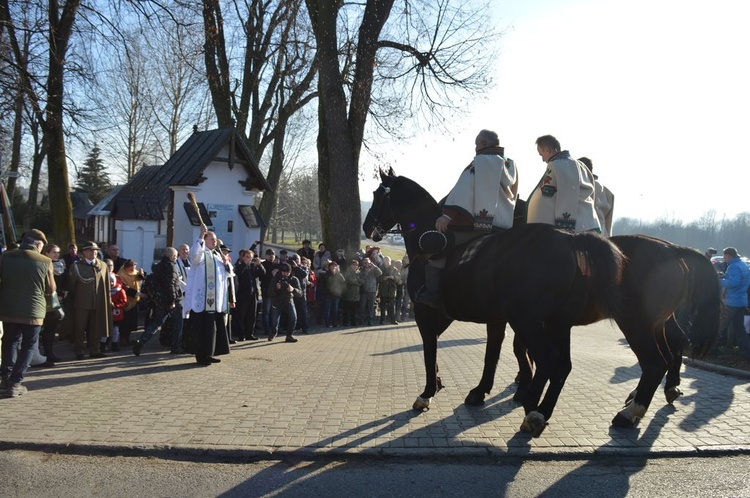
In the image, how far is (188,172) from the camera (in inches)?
698

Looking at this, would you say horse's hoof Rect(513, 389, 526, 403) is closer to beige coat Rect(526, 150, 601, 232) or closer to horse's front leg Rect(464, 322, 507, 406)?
horse's front leg Rect(464, 322, 507, 406)

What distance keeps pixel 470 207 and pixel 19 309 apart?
17.3ft

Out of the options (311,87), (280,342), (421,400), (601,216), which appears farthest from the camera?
(311,87)

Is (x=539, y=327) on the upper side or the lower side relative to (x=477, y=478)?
upper

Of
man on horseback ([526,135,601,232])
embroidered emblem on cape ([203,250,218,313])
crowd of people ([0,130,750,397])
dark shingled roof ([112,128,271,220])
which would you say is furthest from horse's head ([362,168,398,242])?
dark shingled roof ([112,128,271,220])

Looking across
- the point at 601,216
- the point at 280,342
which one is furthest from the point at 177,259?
the point at 601,216

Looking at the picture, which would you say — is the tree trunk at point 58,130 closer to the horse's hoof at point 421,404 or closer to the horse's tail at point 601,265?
the horse's hoof at point 421,404

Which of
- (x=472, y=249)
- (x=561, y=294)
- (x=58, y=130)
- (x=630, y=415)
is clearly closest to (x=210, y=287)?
(x=472, y=249)

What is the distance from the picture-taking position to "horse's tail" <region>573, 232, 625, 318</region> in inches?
221

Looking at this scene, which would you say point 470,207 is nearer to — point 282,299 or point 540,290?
point 540,290

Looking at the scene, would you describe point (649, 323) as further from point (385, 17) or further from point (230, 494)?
point (385, 17)

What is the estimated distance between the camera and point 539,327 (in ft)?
18.5

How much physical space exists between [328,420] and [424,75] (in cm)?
1462

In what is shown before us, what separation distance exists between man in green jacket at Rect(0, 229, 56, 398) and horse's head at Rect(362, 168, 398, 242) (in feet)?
13.0
